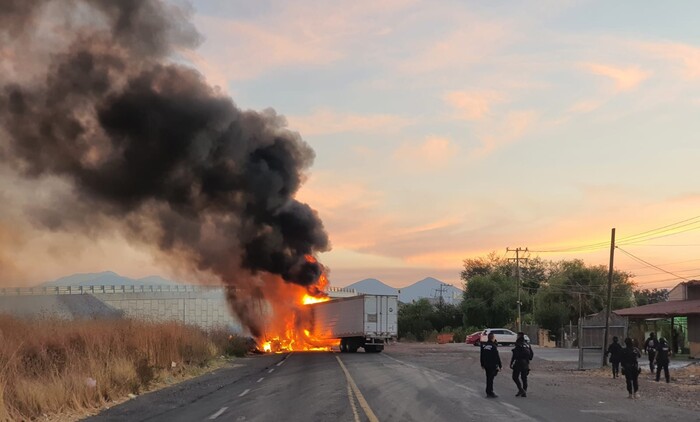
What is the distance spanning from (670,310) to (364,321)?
1636cm

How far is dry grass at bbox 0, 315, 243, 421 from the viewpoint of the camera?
12.6 m

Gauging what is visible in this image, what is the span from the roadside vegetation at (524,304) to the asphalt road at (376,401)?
139 feet

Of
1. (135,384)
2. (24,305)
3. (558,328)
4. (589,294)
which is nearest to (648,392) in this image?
(135,384)

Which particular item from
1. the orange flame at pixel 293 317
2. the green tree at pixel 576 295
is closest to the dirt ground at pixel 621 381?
the orange flame at pixel 293 317

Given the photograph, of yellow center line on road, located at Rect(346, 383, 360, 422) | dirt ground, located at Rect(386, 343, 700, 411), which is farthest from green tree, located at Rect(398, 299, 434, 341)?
yellow center line on road, located at Rect(346, 383, 360, 422)

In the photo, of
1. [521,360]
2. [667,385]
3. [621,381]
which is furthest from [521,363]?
Answer: [621,381]

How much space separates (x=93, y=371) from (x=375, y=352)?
81.4ft

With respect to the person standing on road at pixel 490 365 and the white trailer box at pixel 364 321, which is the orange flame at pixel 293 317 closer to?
the white trailer box at pixel 364 321

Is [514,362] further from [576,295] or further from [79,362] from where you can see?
[576,295]

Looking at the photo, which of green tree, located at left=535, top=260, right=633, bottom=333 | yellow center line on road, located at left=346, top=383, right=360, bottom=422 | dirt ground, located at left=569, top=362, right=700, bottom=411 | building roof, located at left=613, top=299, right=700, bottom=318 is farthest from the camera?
green tree, located at left=535, top=260, right=633, bottom=333

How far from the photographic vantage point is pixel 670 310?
34.0 metres

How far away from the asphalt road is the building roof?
13897 mm

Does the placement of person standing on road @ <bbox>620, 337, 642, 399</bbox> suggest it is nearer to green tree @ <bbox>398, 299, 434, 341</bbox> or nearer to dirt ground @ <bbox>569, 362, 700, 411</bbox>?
dirt ground @ <bbox>569, 362, 700, 411</bbox>

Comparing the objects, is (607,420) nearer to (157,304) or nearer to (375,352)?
(375,352)
